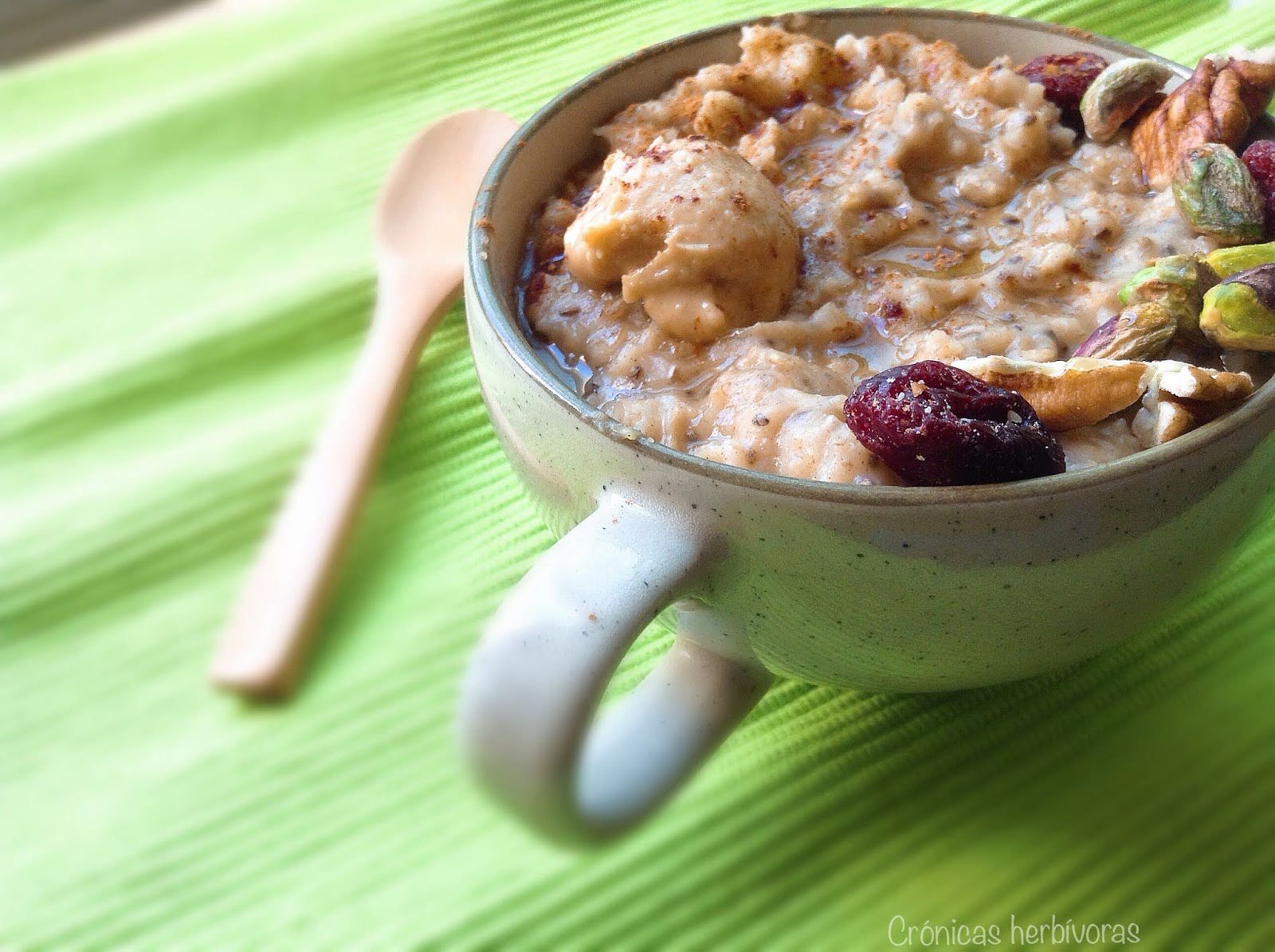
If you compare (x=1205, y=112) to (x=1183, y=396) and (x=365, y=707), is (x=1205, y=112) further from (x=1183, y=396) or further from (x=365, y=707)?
(x=365, y=707)

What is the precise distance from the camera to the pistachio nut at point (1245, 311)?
0.72 metres

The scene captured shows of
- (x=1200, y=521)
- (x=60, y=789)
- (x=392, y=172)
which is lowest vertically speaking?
(x=60, y=789)

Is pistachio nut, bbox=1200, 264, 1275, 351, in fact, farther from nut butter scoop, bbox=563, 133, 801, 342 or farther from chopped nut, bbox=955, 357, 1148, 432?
nut butter scoop, bbox=563, 133, 801, 342

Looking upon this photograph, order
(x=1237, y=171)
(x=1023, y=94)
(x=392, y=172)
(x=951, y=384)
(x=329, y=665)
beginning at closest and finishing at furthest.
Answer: (x=951, y=384) < (x=1237, y=171) < (x=1023, y=94) < (x=329, y=665) < (x=392, y=172)

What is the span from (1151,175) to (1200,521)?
32cm

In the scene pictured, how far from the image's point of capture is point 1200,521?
2.29 ft

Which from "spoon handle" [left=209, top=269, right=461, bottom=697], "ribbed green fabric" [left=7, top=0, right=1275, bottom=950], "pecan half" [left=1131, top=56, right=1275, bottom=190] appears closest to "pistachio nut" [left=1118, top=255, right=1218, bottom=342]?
"pecan half" [left=1131, top=56, right=1275, bottom=190]

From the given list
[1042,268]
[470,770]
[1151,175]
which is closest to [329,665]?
[470,770]

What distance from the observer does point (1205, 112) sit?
0.89m

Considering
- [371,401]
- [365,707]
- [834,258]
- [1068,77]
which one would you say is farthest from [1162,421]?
[371,401]

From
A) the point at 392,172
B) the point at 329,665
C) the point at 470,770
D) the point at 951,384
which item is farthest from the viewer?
the point at 392,172

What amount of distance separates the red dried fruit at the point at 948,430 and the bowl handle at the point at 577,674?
0.36 feet

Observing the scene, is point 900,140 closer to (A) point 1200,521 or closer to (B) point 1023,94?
(B) point 1023,94

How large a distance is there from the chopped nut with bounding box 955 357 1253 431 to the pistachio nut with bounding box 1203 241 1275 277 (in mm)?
101
